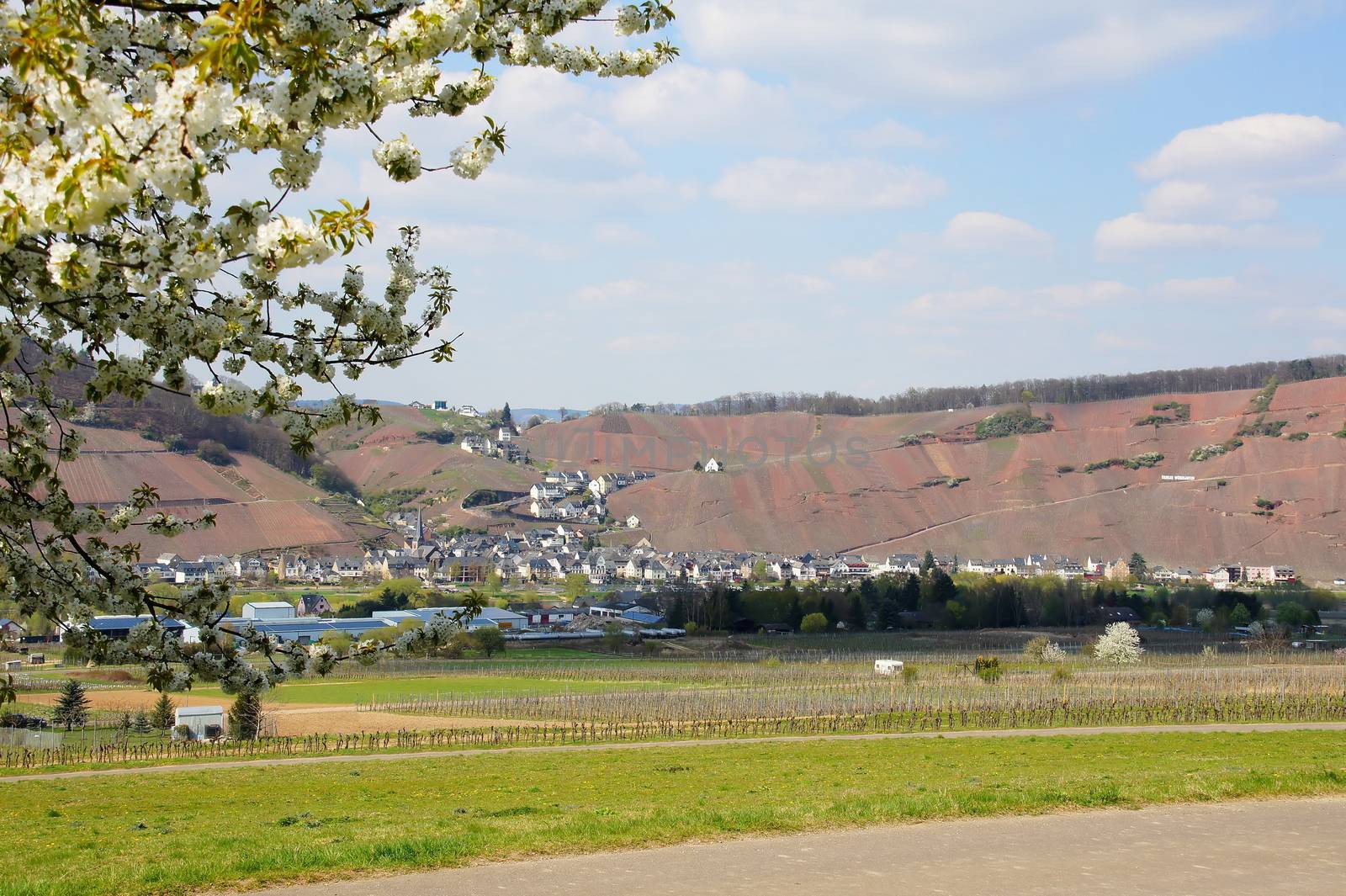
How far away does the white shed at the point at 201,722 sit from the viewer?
4875 centimetres

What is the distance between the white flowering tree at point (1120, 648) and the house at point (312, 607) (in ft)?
Result: 224

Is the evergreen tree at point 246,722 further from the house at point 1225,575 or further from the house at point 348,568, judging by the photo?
the house at point 1225,575

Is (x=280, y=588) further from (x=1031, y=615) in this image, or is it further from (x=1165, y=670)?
(x=1165, y=670)

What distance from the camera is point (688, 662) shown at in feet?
283

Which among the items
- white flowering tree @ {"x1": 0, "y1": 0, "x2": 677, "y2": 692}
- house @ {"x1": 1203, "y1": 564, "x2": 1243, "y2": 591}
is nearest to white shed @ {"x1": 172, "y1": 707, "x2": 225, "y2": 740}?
white flowering tree @ {"x1": 0, "y1": 0, "x2": 677, "y2": 692}

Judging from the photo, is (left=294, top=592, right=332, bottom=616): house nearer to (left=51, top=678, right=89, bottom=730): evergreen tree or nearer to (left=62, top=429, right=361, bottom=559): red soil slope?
(left=62, top=429, right=361, bottom=559): red soil slope

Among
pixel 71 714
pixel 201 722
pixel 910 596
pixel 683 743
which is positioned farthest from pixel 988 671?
pixel 910 596

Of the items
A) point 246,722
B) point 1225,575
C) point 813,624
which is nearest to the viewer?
point 246,722

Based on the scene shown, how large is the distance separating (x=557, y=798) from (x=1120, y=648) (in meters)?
63.1

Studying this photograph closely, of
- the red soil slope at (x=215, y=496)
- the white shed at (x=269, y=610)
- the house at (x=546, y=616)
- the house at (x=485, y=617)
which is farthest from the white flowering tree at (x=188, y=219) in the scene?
the red soil slope at (x=215, y=496)

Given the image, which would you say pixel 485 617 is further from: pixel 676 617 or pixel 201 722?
pixel 201 722

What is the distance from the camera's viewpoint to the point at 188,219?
5281 mm

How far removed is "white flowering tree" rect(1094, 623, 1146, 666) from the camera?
76.0 meters

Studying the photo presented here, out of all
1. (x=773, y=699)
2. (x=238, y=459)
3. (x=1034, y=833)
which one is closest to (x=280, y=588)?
(x=238, y=459)
